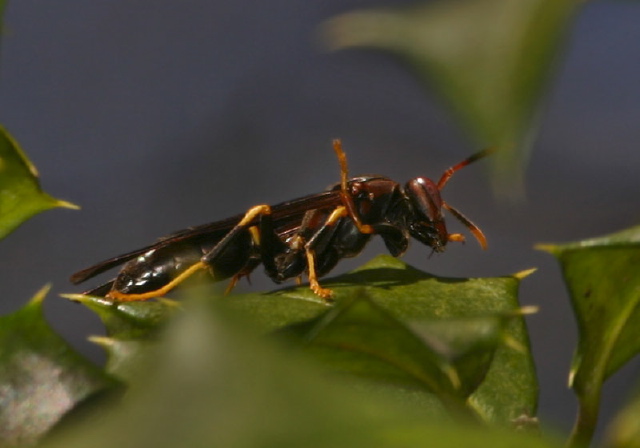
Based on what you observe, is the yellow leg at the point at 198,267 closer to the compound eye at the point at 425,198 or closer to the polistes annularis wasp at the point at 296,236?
the polistes annularis wasp at the point at 296,236

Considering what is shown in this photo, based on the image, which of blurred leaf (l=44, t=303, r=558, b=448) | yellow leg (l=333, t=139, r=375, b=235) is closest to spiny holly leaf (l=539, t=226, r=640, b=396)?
blurred leaf (l=44, t=303, r=558, b=448)

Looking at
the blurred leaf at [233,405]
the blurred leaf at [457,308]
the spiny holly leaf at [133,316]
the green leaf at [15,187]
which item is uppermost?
the blurred leaf at [233,405]

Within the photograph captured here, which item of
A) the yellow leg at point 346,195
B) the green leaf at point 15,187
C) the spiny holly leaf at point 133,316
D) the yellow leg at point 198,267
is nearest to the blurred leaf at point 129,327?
the spiny holly leaf at point 133,316

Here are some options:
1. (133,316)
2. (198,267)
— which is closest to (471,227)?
(198,267)

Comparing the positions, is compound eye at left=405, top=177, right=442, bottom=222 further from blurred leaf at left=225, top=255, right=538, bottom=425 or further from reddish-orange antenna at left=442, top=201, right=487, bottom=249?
blurred leaf at left=225, top=255, right=538, bottom=425

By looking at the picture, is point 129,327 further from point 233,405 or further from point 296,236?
point 296,236

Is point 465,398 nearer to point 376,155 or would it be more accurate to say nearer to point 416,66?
point 416,66

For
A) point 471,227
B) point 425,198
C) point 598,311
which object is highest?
point 598,311
